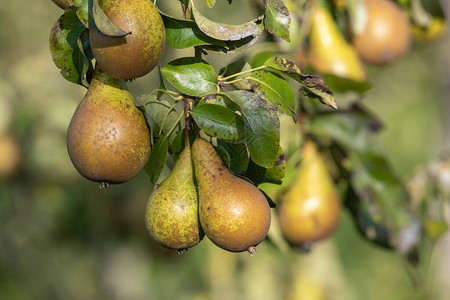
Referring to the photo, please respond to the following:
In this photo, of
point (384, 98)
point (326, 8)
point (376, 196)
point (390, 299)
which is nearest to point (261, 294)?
point (376, 196)

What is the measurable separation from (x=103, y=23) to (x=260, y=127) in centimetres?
26

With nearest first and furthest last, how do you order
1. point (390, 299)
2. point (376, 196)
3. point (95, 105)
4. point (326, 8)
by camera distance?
point (95, 105) < point (376, 196) < point (326, 8) < point (390, 299)

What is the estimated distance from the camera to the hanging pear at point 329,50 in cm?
186

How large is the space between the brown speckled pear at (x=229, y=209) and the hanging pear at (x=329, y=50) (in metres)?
1.04

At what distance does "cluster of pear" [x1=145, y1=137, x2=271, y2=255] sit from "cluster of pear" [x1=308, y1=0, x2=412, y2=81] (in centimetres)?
104

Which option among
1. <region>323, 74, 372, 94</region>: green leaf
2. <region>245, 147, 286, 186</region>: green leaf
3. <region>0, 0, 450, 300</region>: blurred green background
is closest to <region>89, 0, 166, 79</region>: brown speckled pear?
<region>245, 147, 286, 186</region>: green leaf

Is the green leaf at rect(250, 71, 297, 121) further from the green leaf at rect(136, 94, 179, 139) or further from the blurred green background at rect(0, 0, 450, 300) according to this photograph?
the blurred green background at rect(0, 0, 450, 300)

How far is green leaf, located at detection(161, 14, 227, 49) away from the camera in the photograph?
2.98ft

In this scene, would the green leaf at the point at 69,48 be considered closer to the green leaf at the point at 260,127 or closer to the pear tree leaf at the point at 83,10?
the pear tree leaf at the point at 83,10

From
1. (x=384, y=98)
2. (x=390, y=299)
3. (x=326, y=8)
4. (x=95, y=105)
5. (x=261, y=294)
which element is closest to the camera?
(x=95, y=105)

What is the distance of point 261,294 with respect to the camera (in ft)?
9.78

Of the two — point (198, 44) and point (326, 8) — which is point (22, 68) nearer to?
point (326, 8)

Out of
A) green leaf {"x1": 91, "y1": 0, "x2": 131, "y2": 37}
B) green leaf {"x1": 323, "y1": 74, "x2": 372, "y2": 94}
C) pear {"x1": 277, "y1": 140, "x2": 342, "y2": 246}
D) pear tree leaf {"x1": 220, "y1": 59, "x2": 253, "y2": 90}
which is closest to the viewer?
green leaf {"x1": 91, "y1": 0, "x2": 131, "y2": 37}

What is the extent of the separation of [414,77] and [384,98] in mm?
349
